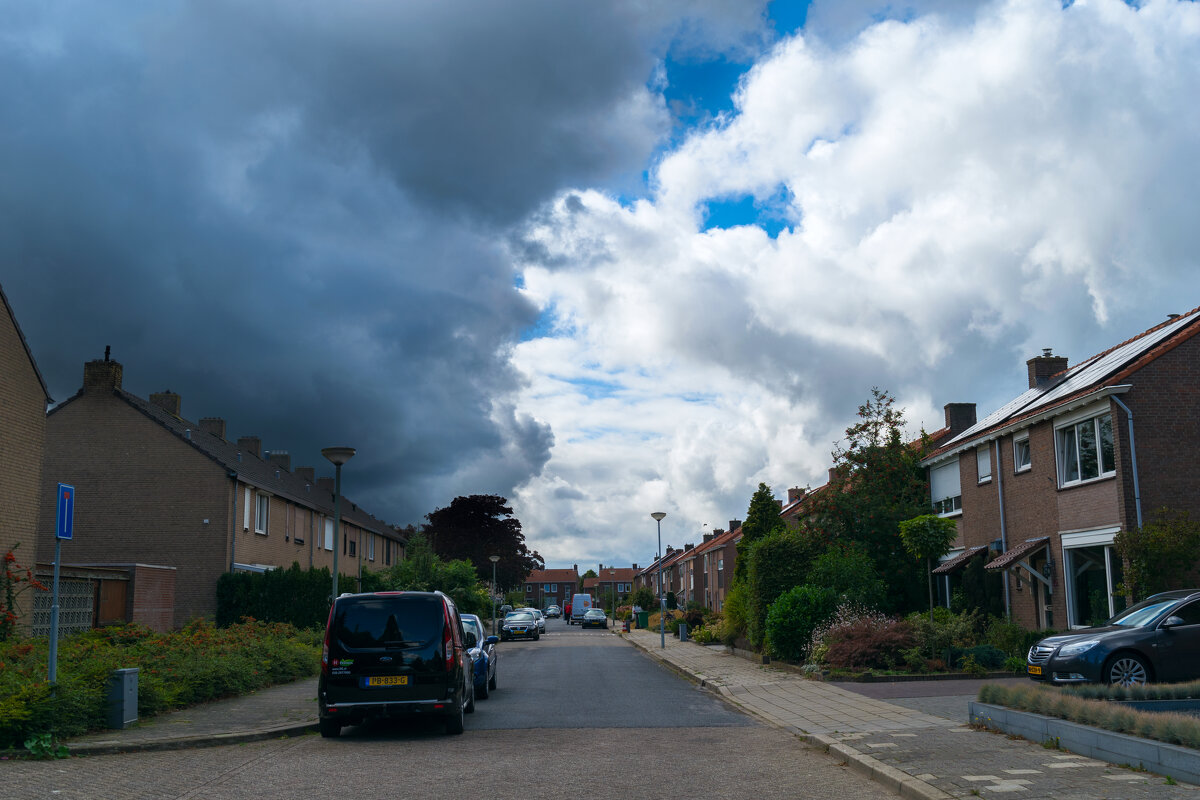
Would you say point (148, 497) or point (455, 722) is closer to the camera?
point (455, 722)

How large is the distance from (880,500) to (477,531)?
4342 centimetres

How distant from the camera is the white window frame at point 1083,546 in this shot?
64.3 feet

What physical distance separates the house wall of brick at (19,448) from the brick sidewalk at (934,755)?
51.5ft

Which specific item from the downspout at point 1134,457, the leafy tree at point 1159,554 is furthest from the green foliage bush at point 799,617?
the downspout at point 1134,457

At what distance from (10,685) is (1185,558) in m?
18.7

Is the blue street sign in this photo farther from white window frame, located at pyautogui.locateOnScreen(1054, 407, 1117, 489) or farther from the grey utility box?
white window frame, located at pyautogui.locateOnScreen(1054, 407, 1117, 489)

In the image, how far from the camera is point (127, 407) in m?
32.8

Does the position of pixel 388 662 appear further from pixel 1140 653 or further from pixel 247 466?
pixel 247 466

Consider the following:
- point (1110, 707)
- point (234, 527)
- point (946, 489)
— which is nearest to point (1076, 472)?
point (946, 489)

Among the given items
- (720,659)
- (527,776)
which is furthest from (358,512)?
(527,776)

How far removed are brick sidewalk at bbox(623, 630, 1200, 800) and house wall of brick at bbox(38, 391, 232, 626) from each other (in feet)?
69.3

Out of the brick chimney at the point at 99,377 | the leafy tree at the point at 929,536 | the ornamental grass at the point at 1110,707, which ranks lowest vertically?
the ornamental grass at the point at 1110,707

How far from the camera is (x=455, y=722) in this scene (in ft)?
41.2

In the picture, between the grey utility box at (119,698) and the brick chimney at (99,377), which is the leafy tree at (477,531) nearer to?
the brick chimney at (99,377)
